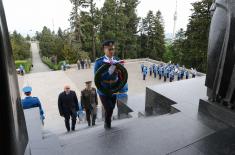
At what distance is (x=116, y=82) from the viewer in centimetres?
321

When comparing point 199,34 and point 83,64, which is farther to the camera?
point 199,34

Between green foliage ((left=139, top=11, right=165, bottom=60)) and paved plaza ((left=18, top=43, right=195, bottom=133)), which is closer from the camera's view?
paved plaza ((left=18, top=43, right=195, bottom=133))

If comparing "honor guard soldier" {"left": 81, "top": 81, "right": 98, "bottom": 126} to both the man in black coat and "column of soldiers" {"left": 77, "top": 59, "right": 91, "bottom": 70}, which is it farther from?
"column of soldiers" {"left": 77, "top": 59, "right": 91, "bottom": 70}

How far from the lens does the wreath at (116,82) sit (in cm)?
299

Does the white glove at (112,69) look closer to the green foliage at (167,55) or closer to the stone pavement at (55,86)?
the stone pavement at (55,86)

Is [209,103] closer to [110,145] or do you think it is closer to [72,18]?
[110,145]

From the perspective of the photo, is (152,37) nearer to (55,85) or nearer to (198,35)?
(198,35)

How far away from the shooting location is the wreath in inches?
118

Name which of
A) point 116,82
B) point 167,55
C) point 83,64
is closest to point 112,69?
point 116,82

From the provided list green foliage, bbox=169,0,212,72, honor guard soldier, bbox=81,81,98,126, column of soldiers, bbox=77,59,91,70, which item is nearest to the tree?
green foliage, bbox=169,0,212,72

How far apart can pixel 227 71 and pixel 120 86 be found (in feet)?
5.86

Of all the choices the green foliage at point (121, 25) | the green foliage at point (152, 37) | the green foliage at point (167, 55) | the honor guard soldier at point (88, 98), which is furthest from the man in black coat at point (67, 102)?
the green foliage at point (167, 55)

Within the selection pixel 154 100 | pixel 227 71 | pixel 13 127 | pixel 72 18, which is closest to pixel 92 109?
pixel 154 100

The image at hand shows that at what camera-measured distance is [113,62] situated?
3.03m
